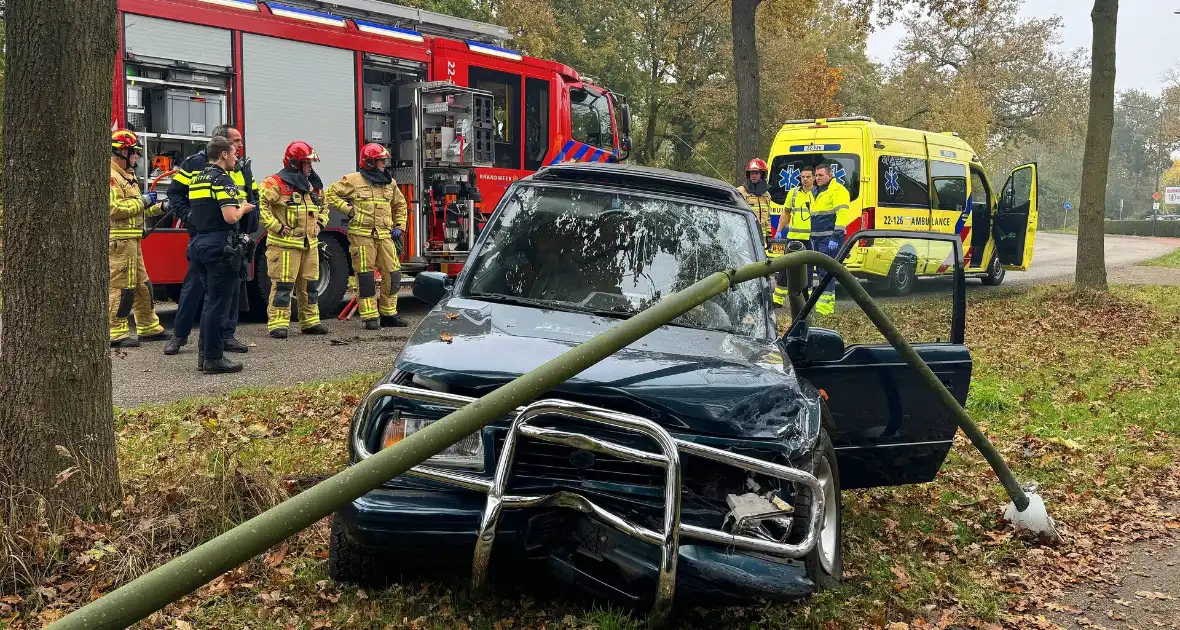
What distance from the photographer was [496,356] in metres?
3.50

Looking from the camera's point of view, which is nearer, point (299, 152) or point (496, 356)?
point (496, 356)

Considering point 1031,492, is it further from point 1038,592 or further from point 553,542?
point 553,542

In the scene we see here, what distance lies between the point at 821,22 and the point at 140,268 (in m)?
37.4

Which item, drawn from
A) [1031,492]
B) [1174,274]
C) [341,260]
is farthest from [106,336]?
[1174,274]

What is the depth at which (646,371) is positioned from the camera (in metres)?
3.43

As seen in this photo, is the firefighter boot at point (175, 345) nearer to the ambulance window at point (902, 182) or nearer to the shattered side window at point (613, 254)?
the shattered side window at point (613, 254)

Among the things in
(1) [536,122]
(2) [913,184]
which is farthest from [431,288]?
(2) [913,184]

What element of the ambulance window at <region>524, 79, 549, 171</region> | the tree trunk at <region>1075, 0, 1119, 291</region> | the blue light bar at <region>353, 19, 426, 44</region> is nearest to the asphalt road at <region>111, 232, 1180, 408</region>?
the ambulance window at <region>524, 79, 549, 171</region>

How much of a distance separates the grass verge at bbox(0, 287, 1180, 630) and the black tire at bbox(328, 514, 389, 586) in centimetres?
5

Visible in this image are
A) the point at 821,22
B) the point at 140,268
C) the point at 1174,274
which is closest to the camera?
the point at 140,268

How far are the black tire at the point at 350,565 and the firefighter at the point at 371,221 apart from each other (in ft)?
23.4

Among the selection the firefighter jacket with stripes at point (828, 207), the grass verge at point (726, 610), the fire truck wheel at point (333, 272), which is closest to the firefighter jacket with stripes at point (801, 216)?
the firefighter jacket with stripes at point (828, 207)

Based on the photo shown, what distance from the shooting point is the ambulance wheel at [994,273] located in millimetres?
16812

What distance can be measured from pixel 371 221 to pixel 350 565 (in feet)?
24.0
